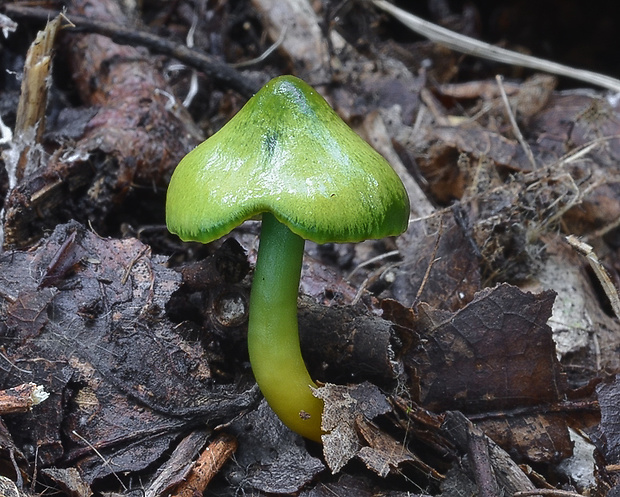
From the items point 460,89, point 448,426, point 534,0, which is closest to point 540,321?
point 448,426

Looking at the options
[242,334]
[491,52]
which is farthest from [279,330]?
[491,52]

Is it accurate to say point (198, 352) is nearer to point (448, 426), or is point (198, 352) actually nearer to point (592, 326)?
point (448, 426)

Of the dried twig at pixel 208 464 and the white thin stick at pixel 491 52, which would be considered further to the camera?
the white thin stick at pixel 491 52

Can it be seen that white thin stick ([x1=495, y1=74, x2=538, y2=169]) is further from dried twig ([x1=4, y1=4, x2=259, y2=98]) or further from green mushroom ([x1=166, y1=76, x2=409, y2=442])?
green mushroom ([x1=166, y1=76, x2=409, y2=442])

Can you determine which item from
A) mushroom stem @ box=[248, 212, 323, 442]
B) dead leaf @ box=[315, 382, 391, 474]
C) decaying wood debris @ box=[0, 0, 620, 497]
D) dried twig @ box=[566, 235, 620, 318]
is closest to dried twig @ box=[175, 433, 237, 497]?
decaying wood debris @ box=[0, 0, 620, 497]

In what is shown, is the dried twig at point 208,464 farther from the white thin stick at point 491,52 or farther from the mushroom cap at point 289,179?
the white thin stick at point 491,52

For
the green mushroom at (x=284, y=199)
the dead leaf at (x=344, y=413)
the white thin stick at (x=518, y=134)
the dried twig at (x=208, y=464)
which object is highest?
the green mushroom at (x=284, y=199)

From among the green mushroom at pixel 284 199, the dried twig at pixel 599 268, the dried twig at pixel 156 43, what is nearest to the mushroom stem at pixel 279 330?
the green mushroom at pixel 284 199
